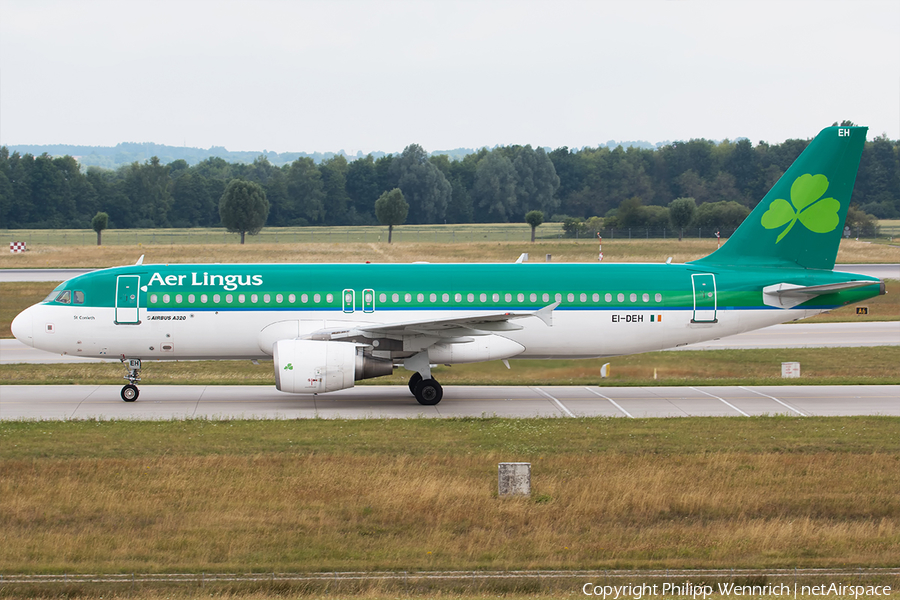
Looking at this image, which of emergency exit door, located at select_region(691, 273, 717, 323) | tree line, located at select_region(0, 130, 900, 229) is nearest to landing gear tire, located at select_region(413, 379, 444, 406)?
emergency exit door, located at select_region(691, 273, 717, 323)

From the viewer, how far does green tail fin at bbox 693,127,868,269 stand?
2977cm

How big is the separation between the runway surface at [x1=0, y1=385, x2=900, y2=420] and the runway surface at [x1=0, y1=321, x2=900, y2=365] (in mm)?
9678

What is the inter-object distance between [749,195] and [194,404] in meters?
124

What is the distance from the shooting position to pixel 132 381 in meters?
29.5

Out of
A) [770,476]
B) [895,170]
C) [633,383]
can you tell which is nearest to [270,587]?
[770,476]

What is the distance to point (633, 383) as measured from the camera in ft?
110

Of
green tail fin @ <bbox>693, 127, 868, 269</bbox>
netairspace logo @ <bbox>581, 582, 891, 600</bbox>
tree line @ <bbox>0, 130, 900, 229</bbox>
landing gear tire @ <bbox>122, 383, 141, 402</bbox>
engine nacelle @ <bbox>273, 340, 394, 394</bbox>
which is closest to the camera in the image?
netairspace logo @ <bbox>581, 582, 891, 600</bbox>

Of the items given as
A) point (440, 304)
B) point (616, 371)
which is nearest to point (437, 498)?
point (440, 304)

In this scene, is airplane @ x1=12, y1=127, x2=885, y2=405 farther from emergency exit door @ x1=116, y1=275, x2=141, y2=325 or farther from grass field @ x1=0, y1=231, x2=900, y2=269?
grass field @ x1=0, y1=231, x2=900, y2=269

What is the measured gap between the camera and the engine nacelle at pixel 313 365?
86.3 feet

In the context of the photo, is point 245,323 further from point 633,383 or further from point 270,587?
point 270,587

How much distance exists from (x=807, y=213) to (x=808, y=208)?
0.52 feet

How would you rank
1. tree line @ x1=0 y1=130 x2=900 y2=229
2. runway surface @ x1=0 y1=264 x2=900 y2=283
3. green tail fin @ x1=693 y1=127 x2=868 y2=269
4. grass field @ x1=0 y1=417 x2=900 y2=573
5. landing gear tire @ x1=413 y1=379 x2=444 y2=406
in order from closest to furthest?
grass field @ x1=0 y1=417 x2=900 y2=573 → landing gear tire @ x1=413 y1=379 x2=444 y2=406 → green tail fin @ x1=693 y1=127 x2=868 y2=269 → runway surface @ x1=0 y1=264 x2=900 y2=283 → tree line @ x1=0 y1=130 x2=900 y2=229

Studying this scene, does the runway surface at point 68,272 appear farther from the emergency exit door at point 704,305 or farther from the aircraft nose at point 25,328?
the emergency exit door at point 704,305
